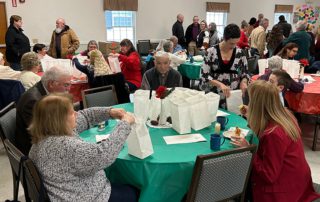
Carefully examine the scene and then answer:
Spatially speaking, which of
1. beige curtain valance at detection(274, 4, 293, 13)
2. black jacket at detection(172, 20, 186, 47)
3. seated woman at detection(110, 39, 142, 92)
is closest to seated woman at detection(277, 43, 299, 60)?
seated woman at detection(110, 39, 142, 92)

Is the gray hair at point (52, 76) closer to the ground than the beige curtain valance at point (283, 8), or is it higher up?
→ closer to the ground

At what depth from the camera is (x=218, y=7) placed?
1062 centimetres

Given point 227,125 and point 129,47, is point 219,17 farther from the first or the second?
point 227,125

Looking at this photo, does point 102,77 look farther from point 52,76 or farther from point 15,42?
point 15,42

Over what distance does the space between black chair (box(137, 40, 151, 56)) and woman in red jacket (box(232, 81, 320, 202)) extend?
6.88 metres

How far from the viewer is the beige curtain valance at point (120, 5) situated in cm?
839

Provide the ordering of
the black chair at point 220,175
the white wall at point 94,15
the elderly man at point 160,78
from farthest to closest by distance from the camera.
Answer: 1. the white wall at point 94,15
2. the elderly man at point 160,78
3. the black chair at point 220,175

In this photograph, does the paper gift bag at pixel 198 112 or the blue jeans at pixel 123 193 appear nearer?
the blue jeans at pixel 123 193

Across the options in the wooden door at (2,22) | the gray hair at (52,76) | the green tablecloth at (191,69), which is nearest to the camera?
the gray hair at (52,76)

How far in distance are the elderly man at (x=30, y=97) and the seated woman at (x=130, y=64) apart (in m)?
2.25

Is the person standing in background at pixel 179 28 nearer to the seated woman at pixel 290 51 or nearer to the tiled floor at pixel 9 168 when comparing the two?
the seated woman at pixel 290 51

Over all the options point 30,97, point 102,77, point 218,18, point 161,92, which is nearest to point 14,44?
point 102,77

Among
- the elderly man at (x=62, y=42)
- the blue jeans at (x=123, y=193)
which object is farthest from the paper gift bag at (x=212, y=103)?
the elderly man at (x=62, y=42)

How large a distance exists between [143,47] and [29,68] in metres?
5.44
